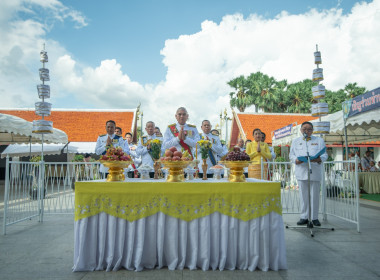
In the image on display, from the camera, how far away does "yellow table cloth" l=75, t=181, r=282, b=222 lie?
3.30 metres

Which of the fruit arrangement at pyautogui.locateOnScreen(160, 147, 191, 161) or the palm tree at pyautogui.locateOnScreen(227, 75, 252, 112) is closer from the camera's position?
the fruit arrangement at pyautogui.locateOnScreen(160, 147, 191, 161)

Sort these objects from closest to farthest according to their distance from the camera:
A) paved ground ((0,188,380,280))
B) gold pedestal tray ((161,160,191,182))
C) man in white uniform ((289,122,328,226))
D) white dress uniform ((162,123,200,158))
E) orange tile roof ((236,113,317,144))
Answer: paved ground ((0,188,380,280)) → gold pedestal tray ((161,160,191,182)) → white dress uniform ((162,123,200,158)) → man in white uniform ((289,122,328,226)) → orange tile roof ((236,113,317,144))

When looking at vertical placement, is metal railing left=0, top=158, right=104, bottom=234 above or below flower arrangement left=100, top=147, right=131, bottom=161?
below

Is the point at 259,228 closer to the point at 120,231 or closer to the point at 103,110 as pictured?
the point at 120,231

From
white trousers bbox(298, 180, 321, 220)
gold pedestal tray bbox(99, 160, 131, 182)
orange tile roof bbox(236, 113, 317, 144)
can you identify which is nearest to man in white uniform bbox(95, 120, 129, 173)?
gold pedestal tray bbox(99, 160, 131, 182)

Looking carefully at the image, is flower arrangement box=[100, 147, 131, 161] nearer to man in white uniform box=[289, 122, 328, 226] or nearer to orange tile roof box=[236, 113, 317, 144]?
man in white uniform box=[289, 122, 328, 226]

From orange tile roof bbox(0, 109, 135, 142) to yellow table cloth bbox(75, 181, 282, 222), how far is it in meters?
16.6

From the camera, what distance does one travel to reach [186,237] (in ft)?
10.9

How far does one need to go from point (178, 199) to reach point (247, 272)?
3.63 ft

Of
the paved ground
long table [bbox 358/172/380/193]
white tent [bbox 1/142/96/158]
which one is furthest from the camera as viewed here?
white tent [bbox 1/142/96/158]

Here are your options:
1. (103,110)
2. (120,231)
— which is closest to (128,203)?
(120,231)

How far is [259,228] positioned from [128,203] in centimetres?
152

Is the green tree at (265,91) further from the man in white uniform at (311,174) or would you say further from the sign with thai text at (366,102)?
the man in white uniform at (311,174)

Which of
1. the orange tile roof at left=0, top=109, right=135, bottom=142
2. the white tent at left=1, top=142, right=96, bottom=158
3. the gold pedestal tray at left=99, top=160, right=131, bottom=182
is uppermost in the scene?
the orange tile roof at left=0, top=109, right=135, bottom=142
